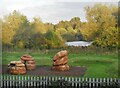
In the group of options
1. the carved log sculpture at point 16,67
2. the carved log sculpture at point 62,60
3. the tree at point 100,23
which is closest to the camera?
the tree at point 100,23

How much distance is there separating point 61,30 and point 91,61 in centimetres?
115

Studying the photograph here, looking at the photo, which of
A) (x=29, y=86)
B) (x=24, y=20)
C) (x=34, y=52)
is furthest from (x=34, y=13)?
(x=29, y=86)

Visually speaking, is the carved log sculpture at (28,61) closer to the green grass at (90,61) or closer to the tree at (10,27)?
the green grass at (90,61)

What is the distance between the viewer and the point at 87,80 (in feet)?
34.3

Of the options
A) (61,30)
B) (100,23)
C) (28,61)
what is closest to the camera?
(100,23)

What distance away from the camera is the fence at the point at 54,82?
408 inches

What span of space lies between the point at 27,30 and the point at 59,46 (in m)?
0.97

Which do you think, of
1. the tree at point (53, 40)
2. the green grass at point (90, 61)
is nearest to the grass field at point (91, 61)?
the green grass at point (90, 61)

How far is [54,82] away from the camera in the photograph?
34.5ft

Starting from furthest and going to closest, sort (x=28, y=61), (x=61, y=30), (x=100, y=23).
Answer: (x=28, y=61), (x=61, y=30), (x=100, y=23)

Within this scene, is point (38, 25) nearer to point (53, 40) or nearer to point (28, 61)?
point (53, 40)

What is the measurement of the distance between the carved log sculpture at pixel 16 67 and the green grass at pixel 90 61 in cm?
18

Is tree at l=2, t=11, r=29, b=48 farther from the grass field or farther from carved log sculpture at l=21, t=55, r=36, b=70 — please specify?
carved log sculpture at l=21, t=55, r=36, b=70

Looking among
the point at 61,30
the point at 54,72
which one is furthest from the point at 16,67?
the point at 61,30
